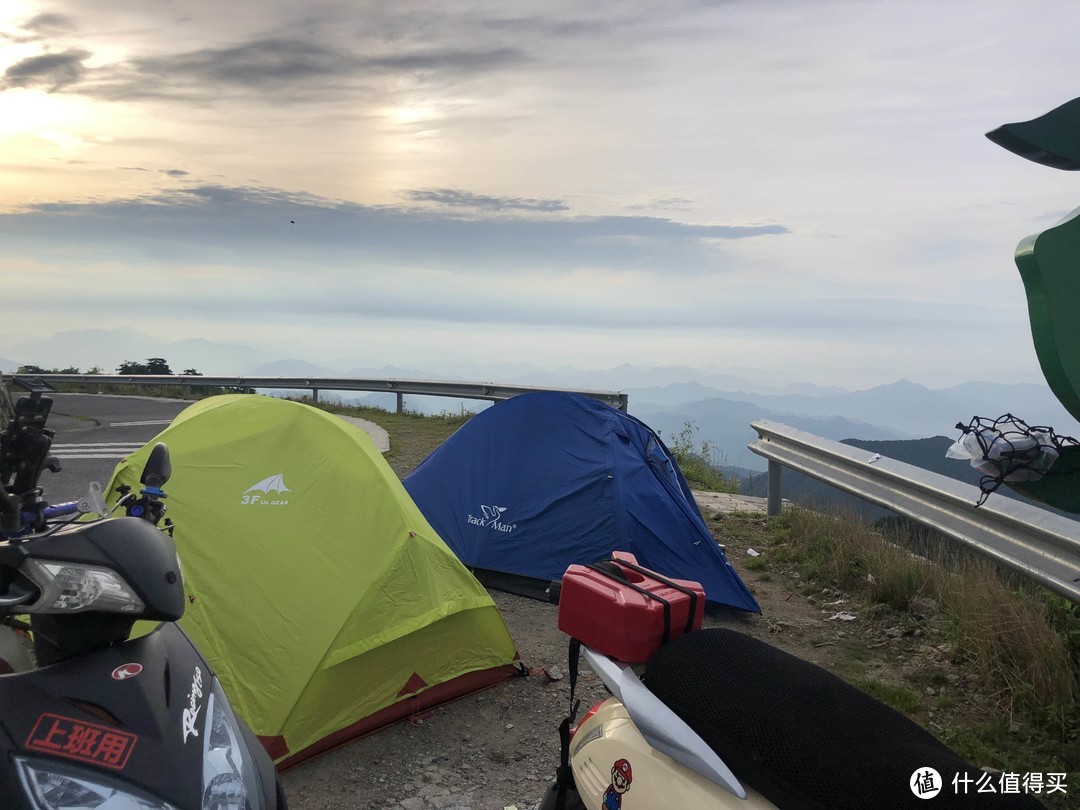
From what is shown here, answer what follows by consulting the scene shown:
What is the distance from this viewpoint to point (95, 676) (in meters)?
1.93

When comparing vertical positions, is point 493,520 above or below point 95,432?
above

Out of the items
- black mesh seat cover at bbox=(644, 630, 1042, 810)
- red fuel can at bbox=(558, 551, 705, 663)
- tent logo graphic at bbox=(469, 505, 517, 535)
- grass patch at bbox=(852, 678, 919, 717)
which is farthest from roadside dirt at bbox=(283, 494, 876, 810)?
black mesh seat cover at bbox=(644, 630, 1042, 810)

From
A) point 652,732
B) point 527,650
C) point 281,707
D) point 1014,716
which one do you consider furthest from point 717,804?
point 527,650

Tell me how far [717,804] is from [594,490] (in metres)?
3.79

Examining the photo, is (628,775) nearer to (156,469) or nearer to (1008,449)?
(1008,449)

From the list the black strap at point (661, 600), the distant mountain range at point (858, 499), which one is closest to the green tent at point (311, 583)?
the black strap at point (661, 600)

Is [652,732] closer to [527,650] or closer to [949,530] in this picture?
[527,650]

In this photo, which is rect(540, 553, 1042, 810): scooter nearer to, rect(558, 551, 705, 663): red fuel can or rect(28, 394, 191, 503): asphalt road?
rect(558, 551, 705, 663): red fuel can

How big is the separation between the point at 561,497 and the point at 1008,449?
356 centimetres

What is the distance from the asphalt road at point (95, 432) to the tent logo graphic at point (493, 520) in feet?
9.92

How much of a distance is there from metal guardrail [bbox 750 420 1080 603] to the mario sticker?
251 centimetres

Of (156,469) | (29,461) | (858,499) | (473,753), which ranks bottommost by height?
(473,753)

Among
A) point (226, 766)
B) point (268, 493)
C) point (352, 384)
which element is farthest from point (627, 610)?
point (352, 384)

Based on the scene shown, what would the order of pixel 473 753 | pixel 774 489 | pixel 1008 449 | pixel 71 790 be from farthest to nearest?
pixel 774 489, pixel 473 753, pixel 1008 449, pixel 71 790
